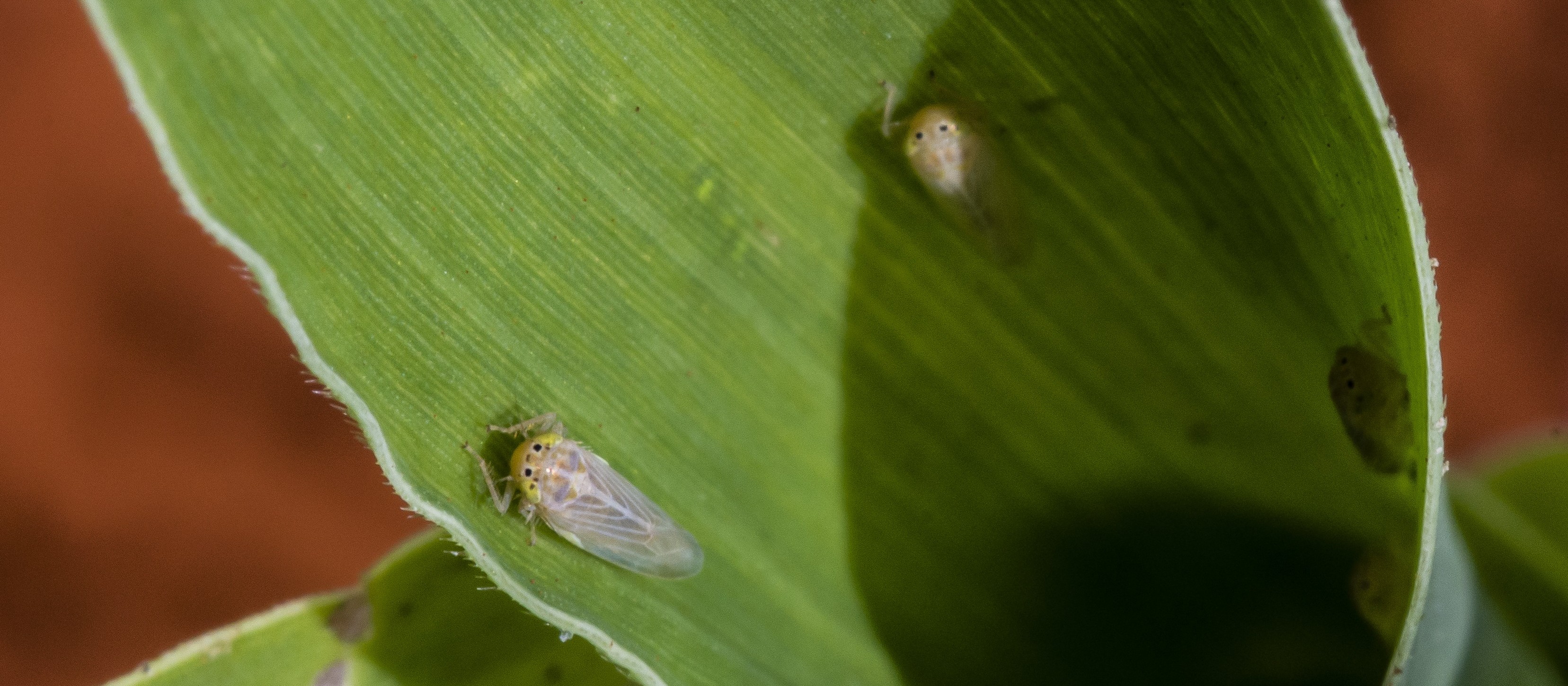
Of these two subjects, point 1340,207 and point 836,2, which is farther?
point 836,2

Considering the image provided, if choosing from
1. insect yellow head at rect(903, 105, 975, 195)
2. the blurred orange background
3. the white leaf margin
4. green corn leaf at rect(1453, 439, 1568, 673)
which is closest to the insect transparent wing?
the white leaf margin

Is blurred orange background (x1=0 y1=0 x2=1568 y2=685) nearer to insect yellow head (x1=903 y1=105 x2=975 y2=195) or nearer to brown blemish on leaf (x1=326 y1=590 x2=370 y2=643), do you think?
brown blemish on leaf (x1=326 y1=590 x2=370 y2=643)

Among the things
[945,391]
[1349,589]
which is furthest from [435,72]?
[1349,589]

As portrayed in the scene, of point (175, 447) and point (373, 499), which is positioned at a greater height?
point (373, 499)

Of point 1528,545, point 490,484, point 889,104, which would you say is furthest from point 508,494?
point 1528,545

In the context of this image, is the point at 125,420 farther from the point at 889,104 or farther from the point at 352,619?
the point at 889,104

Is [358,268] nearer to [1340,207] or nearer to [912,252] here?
[912,252]

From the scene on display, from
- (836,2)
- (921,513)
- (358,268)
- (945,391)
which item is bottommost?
(358,268)
